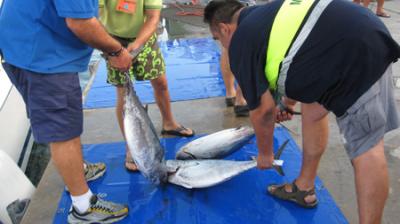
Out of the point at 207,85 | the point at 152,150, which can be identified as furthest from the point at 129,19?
the point at 207,85

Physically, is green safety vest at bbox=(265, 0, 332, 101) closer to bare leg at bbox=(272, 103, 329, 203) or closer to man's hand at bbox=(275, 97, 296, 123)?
bare leg at bbox=(272, 103, 329, 203)

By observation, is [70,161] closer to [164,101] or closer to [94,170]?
[94,170]

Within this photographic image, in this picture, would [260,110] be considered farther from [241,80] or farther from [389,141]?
[389,141]

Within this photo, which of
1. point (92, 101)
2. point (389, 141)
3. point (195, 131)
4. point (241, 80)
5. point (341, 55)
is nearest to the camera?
point (341, 55)

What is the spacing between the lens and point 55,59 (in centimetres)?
202

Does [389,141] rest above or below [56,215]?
below

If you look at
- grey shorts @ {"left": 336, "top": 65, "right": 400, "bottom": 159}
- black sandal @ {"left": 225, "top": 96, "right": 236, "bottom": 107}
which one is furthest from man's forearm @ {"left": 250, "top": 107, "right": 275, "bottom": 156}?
black sandal @ {"left": 225, "top": 96, "right": 236, "bottom": 107}

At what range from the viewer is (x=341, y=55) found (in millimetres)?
1681

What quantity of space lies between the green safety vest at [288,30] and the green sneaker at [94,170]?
1.65 metres

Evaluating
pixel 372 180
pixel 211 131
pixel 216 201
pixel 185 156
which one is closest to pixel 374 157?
pixel 372 180

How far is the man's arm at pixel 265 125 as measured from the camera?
1912mm

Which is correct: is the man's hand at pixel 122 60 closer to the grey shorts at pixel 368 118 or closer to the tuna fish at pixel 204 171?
the tuna fish at pixel 204 171

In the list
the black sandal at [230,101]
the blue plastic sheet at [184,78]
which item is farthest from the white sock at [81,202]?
the black sandal at [230,101]

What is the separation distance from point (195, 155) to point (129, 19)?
3.71ft
